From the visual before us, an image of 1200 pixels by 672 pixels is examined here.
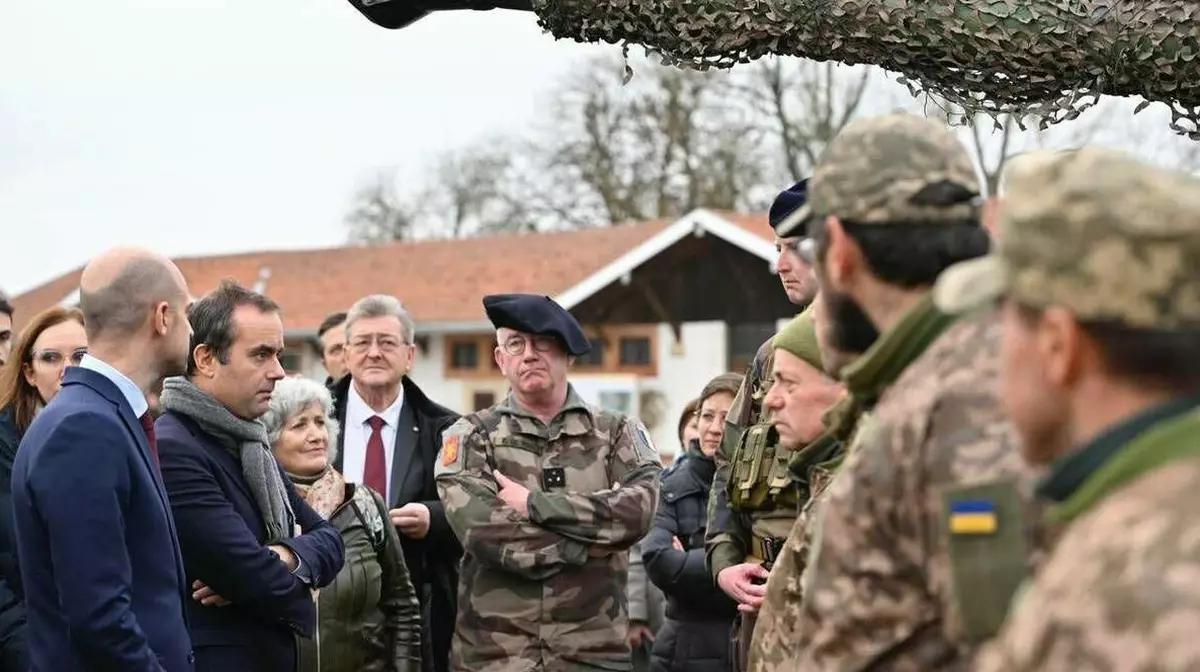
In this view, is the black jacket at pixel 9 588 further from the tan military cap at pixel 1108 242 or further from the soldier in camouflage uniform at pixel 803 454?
the tan military cap at pixel 1108 242

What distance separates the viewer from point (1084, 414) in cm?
164

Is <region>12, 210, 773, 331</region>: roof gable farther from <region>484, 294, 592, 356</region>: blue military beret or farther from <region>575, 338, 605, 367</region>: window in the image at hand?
<region>484, 294, 592, 356</region>: blue military beret

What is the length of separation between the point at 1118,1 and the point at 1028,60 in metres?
0.24

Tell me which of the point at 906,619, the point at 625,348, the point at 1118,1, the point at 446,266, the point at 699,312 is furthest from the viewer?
the point at 446,266

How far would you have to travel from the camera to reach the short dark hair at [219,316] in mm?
4660

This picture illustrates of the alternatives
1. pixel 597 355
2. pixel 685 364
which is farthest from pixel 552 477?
pixel 597 355

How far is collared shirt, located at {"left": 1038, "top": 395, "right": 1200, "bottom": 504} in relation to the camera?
5.18ft

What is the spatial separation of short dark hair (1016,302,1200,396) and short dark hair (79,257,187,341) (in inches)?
114

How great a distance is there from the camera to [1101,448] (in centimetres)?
161

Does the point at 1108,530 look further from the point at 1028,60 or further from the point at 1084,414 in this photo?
the point at 1028,60

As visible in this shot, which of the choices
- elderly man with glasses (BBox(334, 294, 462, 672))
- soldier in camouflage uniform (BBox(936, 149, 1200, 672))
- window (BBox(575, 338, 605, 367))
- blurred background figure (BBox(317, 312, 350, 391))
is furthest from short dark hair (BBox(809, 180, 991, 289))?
window (BBox(575, 338, 605, 367))

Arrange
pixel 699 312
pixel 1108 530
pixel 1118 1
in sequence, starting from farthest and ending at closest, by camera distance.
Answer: pixel 699 312 → pixel 1118 1 → pixel 1108 530

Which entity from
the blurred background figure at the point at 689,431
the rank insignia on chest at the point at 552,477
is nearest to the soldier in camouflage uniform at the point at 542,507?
the rank insignia on chest at the point at 552,477

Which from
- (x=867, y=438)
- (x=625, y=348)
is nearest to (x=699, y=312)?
(x=625, y=348)
